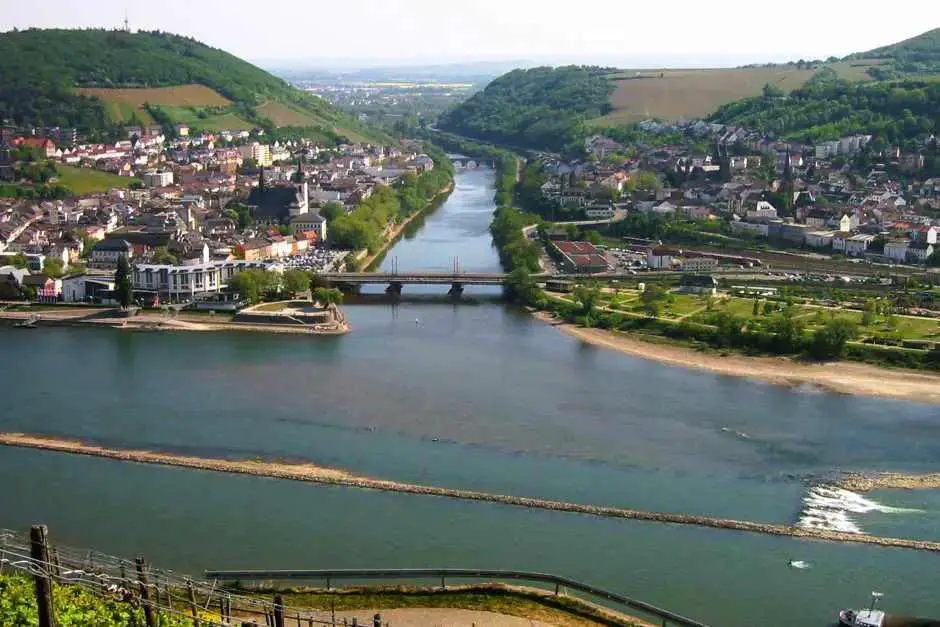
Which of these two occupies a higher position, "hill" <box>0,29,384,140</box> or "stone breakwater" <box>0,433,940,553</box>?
"hill" <box>0,29,384,140</box>

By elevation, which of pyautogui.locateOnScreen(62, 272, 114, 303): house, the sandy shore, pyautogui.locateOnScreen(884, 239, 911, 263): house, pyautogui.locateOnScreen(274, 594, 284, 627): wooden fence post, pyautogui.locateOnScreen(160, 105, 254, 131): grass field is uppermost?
pyautogui.locateOnScreen(160, 105, 254, 131): grass field

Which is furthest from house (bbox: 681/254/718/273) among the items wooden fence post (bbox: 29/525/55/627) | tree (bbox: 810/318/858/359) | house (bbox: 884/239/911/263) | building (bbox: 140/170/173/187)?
wooden fence post (bbox: 29/525/55/627)

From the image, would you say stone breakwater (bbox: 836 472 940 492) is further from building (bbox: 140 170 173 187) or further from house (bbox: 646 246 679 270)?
building (bbox: 140 170 173 187)

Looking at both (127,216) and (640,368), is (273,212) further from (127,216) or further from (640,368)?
(640,368)

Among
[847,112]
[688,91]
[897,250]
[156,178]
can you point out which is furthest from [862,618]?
[688,91]

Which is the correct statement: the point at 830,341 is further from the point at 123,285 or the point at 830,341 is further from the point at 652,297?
the point at 123,285

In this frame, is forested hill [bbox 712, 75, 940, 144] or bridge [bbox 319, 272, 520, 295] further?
forested hill [bbox 712, 75, 940, 144]

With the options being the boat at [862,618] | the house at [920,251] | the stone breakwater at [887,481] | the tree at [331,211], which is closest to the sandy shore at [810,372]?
the stone breakwater at [887,481]
